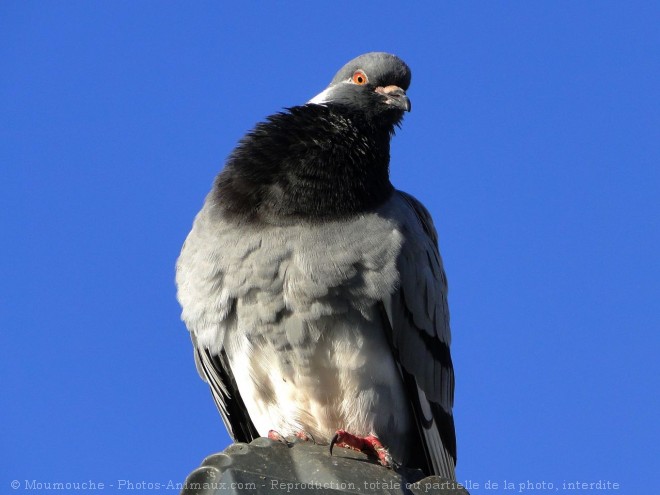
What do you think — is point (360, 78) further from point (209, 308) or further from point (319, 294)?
point (209, 308)

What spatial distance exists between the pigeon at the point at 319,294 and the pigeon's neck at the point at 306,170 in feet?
0.04

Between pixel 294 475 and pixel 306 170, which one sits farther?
pixel 306 170

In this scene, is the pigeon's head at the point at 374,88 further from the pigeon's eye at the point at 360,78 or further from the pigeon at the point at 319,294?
the pigeon at the point at 319,294

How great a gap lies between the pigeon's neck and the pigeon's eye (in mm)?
598

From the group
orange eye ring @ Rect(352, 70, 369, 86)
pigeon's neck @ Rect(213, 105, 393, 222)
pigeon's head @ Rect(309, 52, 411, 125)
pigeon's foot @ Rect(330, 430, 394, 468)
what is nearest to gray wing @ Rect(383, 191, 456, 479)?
pigeon's neck @ Rect(213, 105, 393, 222)

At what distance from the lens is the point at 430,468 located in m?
8.03

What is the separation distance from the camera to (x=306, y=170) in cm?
786

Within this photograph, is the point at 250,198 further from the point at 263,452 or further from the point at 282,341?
the point at 263,452

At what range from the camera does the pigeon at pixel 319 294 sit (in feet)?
24.2

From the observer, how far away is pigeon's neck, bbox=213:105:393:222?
7.68 meters

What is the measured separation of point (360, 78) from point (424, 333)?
2.34 meters

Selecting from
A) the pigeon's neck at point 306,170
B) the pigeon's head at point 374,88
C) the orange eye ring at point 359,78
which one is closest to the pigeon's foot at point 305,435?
the pigeon's neck at point 306,170

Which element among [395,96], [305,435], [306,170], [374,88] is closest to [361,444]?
[305,435]

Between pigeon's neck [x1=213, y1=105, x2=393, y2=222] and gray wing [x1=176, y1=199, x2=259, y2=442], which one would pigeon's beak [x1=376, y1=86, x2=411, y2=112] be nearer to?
pigeon's neck [x1=213, y1=105, x2=393, y2=222]
